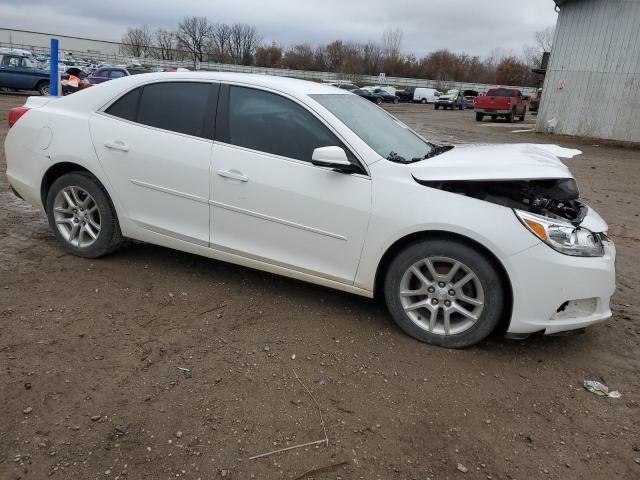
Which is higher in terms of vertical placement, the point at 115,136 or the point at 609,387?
the point at 115,136

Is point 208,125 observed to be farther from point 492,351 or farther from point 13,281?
point 492,351

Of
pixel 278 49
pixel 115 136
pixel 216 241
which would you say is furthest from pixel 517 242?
pixel 278 49

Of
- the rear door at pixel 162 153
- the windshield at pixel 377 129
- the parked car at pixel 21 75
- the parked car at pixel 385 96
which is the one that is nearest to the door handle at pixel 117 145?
the rear door at pixel 162 153

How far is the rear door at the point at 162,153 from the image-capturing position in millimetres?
3920

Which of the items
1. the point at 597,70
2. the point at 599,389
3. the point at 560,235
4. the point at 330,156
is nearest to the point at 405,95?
the point at 597,70

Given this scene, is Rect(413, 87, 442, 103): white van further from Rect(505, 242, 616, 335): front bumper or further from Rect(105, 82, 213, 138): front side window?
Rect(505, 242, 616, 335): front bumper

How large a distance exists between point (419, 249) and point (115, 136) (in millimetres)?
2591

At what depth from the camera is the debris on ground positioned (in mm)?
3066

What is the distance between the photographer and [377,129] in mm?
4023

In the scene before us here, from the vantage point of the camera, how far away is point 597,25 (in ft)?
64.8

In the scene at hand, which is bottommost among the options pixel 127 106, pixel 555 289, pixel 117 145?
pixel 555 289

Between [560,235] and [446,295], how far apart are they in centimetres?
79

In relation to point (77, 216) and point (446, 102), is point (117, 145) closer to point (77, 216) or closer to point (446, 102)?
point (77, 216)

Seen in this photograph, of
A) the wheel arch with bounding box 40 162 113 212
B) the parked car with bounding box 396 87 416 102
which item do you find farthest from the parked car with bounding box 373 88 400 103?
the wheel arch with bounding box 40 162 113 212
